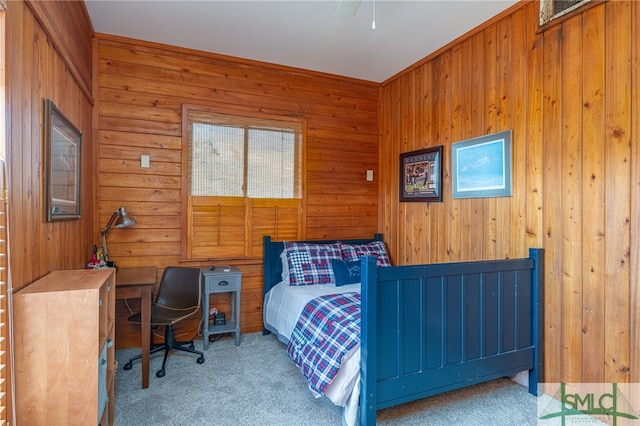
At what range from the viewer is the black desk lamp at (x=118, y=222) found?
2.86 metres

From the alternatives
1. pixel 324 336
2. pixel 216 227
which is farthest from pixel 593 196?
pixel 216 227

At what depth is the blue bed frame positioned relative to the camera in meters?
1.89

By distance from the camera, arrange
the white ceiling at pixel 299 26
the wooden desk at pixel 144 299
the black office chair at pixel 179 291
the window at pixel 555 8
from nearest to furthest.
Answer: the window at pixel 555 8, the wooden desk at pixel 144 299, the white ceiling at pixel 299 26, the black office chair at pixel 179 291

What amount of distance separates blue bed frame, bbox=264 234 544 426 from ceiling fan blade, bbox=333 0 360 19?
1494 mm

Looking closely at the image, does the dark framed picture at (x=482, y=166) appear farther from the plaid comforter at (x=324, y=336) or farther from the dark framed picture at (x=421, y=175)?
the plaid comforter at (x=324, y=336)

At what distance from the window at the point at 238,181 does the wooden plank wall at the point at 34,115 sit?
1.06 meters

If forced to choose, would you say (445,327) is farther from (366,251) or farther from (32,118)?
(32,118)

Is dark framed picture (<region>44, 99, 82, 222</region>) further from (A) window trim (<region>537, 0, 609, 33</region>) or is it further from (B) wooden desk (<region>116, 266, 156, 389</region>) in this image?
(A) window trim (<region>537, 0, 609, 33</region>)

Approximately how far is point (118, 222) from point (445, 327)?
2.71m

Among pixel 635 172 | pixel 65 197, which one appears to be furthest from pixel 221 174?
Result: pixel 635 172

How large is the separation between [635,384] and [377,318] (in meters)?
1.44

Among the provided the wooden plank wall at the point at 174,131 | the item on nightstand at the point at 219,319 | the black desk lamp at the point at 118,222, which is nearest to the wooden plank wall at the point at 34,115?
the black desk lamp at the point at 118,222

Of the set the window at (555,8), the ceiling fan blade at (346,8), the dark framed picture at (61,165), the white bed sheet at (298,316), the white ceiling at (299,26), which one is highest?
the white ceiling at (299,26)

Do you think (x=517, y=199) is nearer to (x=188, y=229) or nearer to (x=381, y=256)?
(x=381, y=256)
